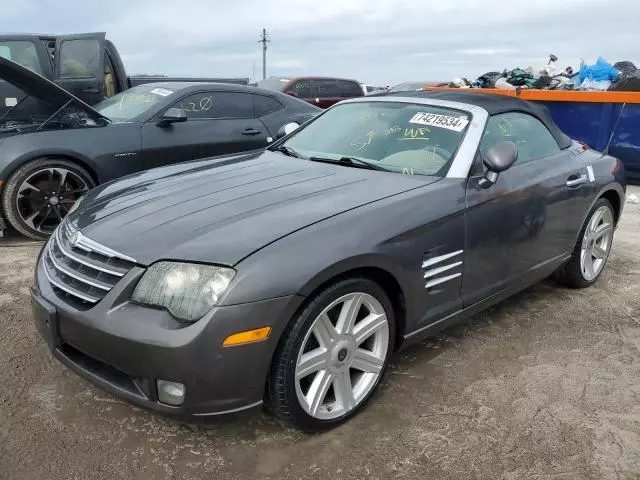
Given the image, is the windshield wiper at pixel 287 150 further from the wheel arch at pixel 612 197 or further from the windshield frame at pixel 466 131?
the wheel arch at pixel 612 197

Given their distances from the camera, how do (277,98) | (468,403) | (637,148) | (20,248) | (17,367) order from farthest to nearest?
(637,148) → (277,98) → (20,248) → (17,367) → (468,403)

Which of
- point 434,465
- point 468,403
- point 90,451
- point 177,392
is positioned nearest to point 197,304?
point 177,392

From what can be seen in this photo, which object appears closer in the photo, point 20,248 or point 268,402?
point 268,402

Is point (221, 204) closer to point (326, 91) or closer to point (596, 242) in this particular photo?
point (596, 242)

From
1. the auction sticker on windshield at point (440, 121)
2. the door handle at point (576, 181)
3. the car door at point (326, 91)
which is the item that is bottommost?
the car door at point (326, 91)

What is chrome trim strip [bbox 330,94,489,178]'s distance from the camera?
10.1 ft

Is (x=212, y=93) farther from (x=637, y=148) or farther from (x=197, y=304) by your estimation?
(x=637, y=148)

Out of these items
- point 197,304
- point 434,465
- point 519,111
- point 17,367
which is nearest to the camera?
point 197,304

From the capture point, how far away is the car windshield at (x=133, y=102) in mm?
5895

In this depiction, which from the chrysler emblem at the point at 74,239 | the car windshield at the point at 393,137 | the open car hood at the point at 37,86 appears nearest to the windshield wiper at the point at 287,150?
the car windshield at the point at 393,137

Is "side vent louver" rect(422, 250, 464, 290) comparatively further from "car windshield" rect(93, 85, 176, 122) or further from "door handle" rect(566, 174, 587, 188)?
"car windshield" rect(93, 85, 176, 122)

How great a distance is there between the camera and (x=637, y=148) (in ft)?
25.6

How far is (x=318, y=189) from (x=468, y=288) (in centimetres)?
96

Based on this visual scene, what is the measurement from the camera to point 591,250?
14.1ft
